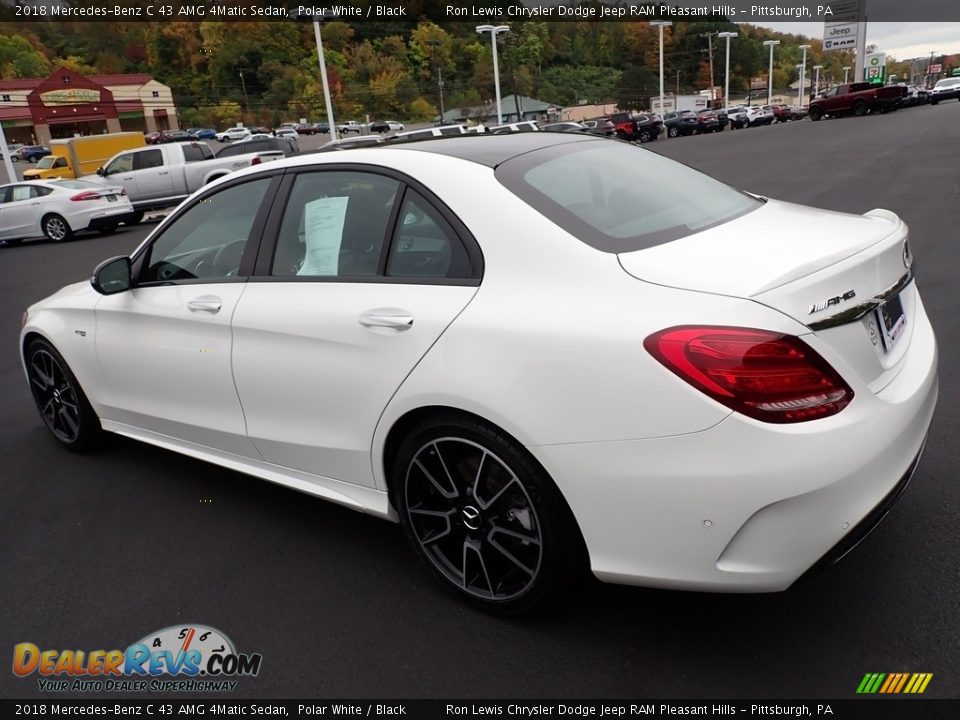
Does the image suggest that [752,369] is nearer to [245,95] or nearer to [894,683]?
[894,683]

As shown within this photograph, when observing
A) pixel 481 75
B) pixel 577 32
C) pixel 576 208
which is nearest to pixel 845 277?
pixel 576 208

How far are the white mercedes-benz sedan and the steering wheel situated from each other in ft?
0.04

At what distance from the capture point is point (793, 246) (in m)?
2.48

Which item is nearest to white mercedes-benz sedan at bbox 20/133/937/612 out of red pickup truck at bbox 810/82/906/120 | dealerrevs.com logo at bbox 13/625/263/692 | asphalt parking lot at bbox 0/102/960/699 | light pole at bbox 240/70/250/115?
asphalt parking lot at bbox 0/102/960/699

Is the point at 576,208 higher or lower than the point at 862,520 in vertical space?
higher

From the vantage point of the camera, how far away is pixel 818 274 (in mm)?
2258

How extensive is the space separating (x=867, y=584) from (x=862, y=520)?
0.72 meters

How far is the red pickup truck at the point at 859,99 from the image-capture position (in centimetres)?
4069

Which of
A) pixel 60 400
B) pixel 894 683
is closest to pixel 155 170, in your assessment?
pixel 60 400

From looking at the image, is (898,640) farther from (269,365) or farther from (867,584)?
(269,365)

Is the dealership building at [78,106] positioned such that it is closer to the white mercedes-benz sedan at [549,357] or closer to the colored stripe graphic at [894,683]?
the white mercedes-benz sedan at [549,357]

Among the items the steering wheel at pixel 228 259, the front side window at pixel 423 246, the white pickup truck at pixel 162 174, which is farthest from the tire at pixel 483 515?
the white pickup truck at pixel 162 174

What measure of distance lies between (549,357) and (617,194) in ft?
3.11

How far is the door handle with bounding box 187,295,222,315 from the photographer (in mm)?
3340
